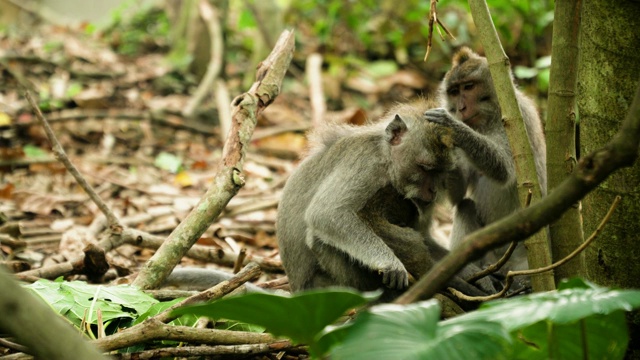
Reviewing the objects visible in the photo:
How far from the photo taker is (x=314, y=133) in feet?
18.7

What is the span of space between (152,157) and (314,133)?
16.6ft

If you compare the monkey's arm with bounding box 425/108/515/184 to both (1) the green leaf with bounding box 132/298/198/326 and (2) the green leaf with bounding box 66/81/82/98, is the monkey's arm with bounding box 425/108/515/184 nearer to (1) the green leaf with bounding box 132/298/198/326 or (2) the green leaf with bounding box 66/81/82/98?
(1) the green leaf with bounding box 132/298/198/326

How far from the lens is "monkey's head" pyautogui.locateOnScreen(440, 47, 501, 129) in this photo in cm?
585

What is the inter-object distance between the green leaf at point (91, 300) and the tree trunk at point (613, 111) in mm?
2531

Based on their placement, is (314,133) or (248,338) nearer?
(248,338)

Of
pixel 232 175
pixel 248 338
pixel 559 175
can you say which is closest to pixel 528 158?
pixel 559 175

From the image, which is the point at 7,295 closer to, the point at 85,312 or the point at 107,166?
the point at 85,312

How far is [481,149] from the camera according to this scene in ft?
17.5

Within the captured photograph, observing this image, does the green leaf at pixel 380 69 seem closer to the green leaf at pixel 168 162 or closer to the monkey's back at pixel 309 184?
the green leaf at pixel 168 162

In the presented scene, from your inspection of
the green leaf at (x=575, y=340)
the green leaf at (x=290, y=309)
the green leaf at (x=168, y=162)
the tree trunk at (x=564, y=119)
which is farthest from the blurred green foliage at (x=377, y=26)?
the green leaf at (x=290, y=309)

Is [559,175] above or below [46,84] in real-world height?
below

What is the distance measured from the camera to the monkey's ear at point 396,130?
5102 millimetres

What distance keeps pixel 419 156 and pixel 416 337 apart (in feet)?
9.62

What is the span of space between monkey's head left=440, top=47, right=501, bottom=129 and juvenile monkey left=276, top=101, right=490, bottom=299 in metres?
0.69
